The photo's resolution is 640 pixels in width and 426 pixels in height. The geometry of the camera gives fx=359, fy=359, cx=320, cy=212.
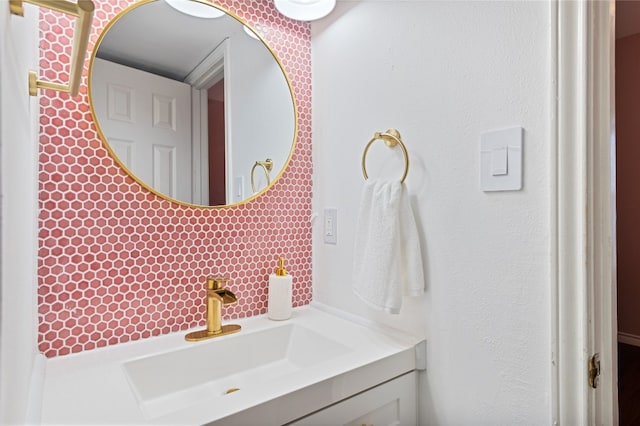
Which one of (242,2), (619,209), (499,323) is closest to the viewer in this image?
(499,323)

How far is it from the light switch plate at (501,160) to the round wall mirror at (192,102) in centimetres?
70

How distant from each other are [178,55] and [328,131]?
0.55 metres

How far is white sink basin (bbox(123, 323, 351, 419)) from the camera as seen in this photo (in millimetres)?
923

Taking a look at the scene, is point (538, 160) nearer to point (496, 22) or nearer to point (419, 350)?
point (496, 22)

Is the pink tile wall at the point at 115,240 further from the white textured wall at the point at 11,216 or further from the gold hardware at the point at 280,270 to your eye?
the white textured wall at the point at 11,216

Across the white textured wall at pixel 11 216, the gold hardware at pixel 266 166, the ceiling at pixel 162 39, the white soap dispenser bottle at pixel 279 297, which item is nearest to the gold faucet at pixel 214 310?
the white soap dispenser bottle at pixel 279 297

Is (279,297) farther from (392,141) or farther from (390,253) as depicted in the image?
(392,141)

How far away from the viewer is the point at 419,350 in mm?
989

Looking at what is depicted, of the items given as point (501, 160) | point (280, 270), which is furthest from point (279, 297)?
point (501, 160)

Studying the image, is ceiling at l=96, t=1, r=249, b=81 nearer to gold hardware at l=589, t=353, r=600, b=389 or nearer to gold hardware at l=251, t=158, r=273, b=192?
gold hardware at l=251, t=158, r=273, b=192

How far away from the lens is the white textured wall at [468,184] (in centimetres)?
78

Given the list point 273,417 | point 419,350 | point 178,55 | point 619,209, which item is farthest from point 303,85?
point 619,209

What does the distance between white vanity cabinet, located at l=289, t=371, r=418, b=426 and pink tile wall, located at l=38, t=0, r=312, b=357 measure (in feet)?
1.70

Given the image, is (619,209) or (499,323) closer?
(499,323)
